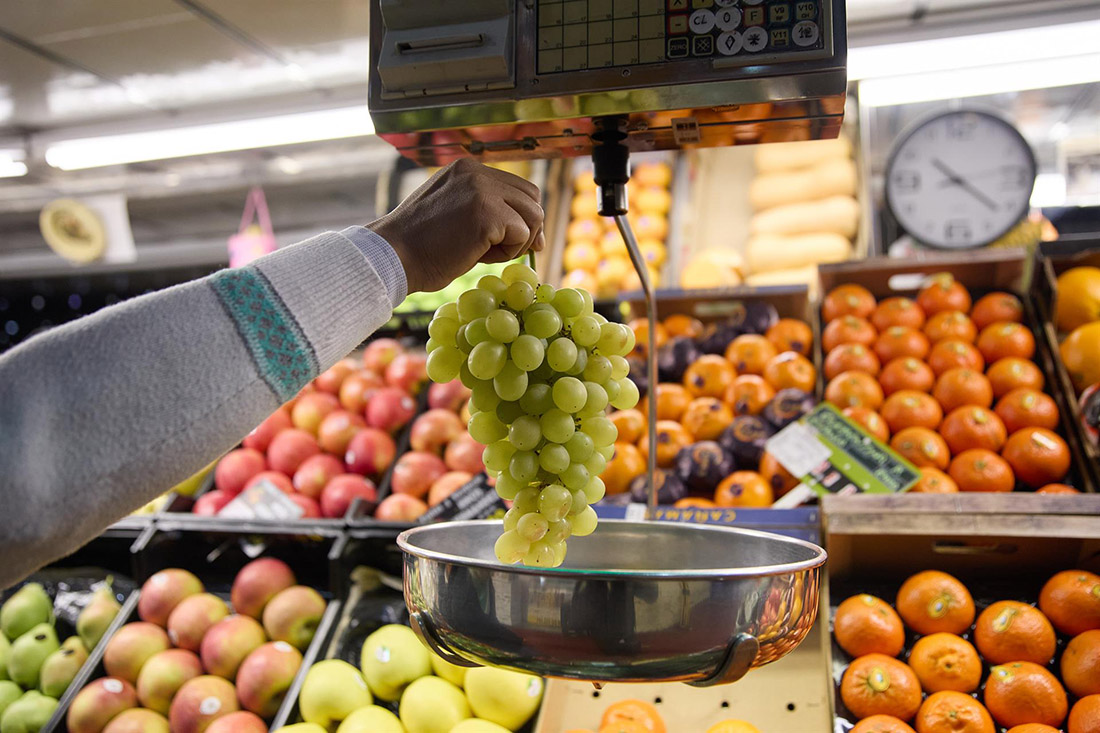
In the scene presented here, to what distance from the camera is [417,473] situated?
221 centimetres

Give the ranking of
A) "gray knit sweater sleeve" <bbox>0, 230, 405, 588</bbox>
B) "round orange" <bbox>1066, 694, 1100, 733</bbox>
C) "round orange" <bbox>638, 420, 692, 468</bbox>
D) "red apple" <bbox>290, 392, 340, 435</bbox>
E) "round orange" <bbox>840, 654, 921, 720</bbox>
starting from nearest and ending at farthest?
1. "gray knit sweater sleeve" <bbox>0, 230, 405, 588</bbox>
2. "round orange" <bbox>1066, 694, 1100, 733</bbox>
3. "round orange" <bbox>840, 654, 921, 720</bbox>
4. "round orange" <bbox>638, 420, 692, 468</bbox>
5. "red apple" <bbox>290, 392, 340, 435</bbox>

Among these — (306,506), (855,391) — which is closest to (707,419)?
(855,391)

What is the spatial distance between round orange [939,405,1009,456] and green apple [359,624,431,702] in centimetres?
132

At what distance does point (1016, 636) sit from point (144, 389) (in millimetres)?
1421

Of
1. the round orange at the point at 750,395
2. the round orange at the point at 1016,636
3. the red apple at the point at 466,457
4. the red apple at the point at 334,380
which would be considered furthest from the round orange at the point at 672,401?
the red apple at the point at 334,380

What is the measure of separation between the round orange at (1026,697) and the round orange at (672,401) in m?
1.01

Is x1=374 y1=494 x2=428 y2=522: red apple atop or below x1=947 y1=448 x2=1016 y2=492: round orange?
below

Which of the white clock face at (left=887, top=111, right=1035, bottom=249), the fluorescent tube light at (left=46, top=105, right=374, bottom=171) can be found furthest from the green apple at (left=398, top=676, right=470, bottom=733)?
the fluorescent tube light at (left=46, top=105, right=374, bottom=171)

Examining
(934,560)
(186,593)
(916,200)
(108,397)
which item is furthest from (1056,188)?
(108,397)

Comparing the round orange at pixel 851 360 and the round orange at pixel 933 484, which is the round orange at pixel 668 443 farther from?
the round orange at pixel 933 484

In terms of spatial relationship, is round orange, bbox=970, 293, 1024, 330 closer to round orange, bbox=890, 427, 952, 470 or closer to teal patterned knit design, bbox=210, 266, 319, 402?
round orange, bbox=890, 427, 952, 470

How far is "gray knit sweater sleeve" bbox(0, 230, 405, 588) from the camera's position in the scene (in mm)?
544

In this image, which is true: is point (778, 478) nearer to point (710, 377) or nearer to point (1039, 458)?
point (710, 377)

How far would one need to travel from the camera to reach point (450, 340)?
90 centimetres
